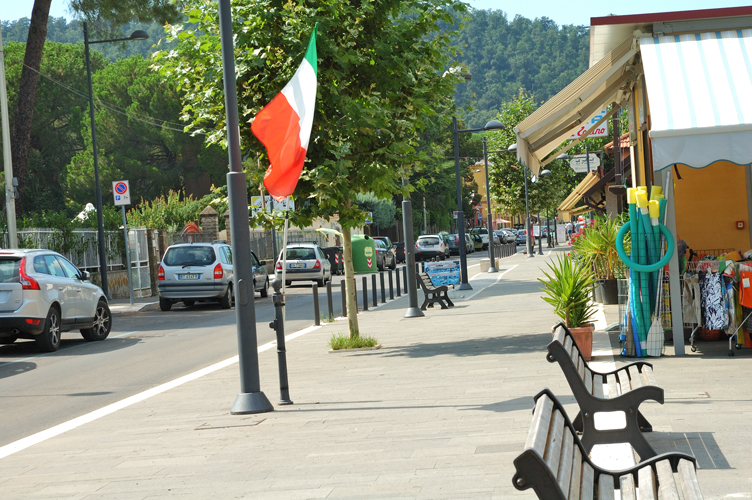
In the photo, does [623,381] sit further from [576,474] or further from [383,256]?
[383,256]

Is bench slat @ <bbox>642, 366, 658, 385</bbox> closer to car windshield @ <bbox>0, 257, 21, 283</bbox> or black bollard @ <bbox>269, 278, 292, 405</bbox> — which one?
black bollard @ <bbox>269, 278, 292, 405</bbox>

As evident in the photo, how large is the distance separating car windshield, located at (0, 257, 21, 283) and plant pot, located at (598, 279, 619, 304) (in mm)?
10256

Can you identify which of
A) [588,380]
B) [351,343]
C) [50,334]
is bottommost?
[351,343]

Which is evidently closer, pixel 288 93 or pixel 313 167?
pixel 288 93

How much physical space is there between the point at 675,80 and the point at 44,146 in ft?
196

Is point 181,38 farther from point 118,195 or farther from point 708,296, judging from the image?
point 118,195

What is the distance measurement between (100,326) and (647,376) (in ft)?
43.7

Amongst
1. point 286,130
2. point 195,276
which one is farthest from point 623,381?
point 195,276

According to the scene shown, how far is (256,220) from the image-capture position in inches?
506

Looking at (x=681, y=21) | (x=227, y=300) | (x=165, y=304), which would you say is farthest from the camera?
(x=165, y=304)

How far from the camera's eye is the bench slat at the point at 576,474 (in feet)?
11.0

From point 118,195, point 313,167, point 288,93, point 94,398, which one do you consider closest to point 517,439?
point 288,93

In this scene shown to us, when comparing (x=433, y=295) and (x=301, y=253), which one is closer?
(x=433, y=295)

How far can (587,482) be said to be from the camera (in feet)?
12.4
